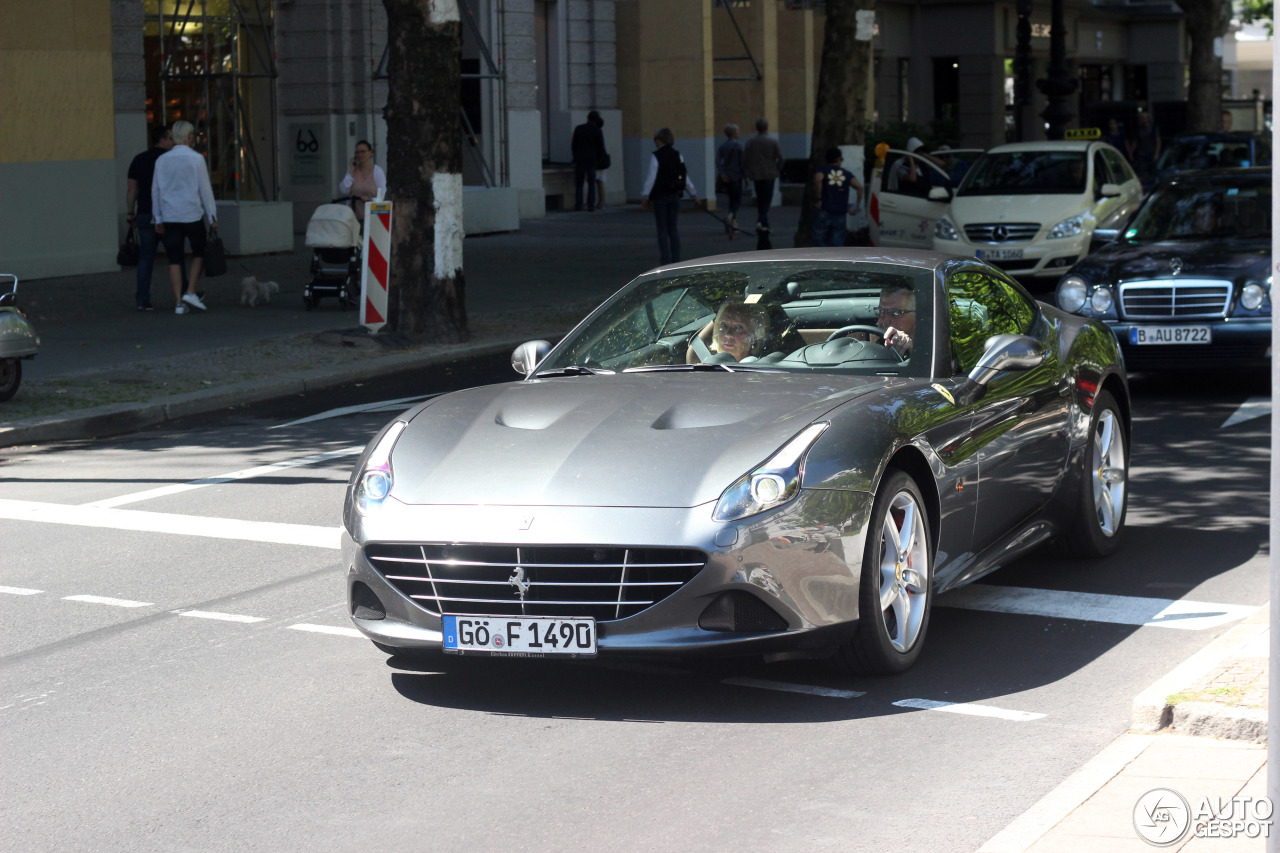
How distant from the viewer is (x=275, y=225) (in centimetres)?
2542

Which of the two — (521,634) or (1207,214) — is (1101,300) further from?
(521,634)

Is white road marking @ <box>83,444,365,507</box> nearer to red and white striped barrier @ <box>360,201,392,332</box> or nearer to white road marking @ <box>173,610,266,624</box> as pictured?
white road marking @ <box>173,610,266,624</box>

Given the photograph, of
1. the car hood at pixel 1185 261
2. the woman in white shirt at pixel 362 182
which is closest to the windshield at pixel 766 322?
the car hood at pixel 1185 261

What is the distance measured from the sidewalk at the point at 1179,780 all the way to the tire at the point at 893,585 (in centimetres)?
89

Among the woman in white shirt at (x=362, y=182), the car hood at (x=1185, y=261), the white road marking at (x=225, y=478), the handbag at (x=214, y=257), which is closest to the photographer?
the white road marking at (x=225, y=478)

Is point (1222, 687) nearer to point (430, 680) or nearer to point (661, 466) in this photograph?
point (661, 466)

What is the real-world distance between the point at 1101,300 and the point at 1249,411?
1.27m

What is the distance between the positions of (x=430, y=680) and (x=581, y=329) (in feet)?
5.50

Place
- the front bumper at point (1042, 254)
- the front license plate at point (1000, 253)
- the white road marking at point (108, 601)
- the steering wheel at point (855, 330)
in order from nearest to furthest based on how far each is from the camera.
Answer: the steering wheel at point (855, 330), the white road marking at point (108, 601), the front bumper at point (1042, 254), the front license plate at point (1000, 253)

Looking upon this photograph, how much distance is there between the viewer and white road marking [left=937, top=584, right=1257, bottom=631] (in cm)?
677

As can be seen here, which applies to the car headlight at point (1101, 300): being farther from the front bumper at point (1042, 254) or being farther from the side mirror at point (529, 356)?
the front bumper at point (1042, 254)

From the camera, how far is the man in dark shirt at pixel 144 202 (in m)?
18.4

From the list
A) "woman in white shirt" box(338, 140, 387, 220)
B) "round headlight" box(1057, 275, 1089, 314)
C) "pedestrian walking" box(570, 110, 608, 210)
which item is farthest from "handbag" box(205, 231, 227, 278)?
"pedestrian walking" box(570, 110, 608, 210)

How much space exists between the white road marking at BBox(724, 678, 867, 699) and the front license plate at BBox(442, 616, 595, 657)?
0.77m
